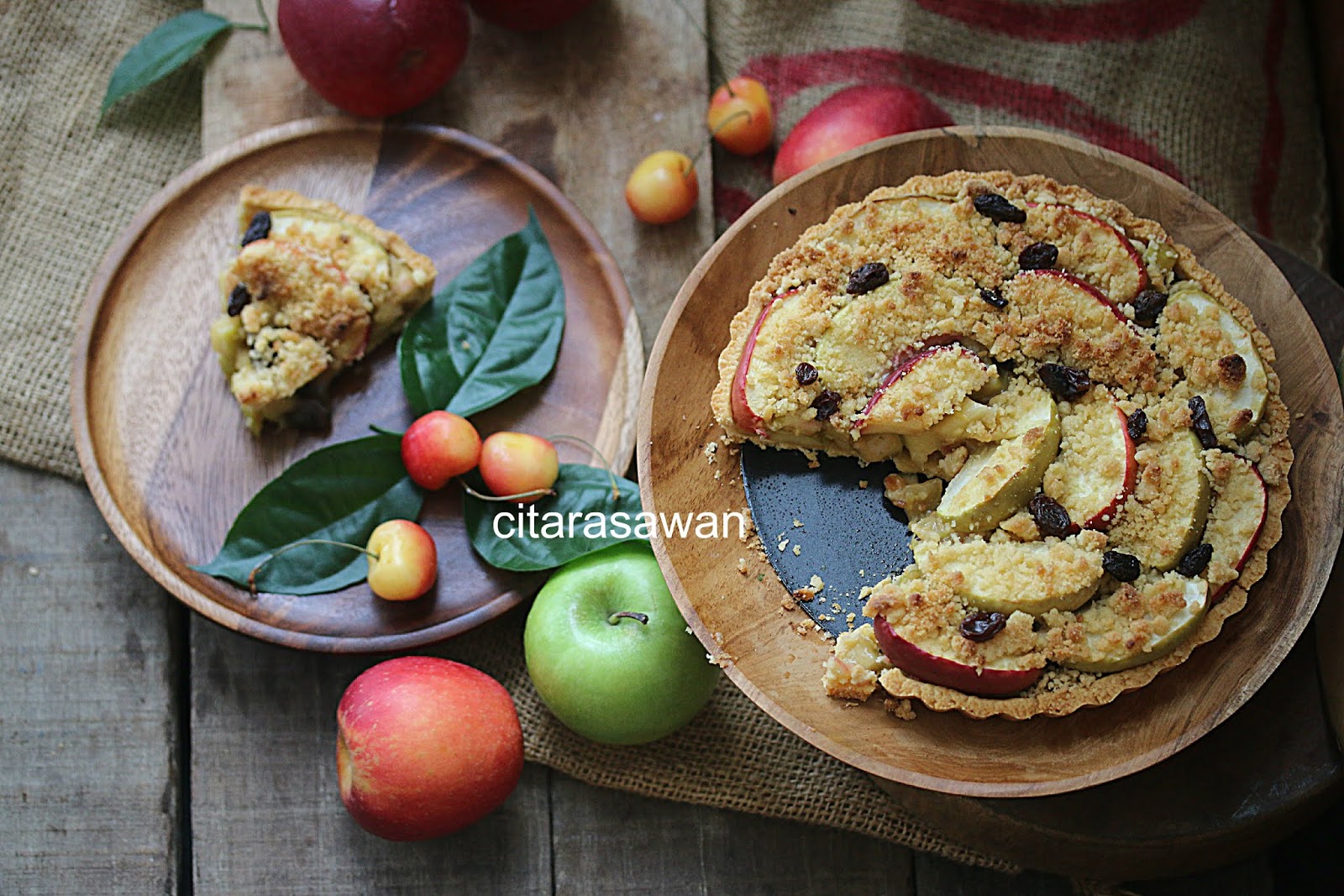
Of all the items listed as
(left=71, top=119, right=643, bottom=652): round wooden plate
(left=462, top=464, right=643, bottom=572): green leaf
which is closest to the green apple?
(left=462, top=464, right=643, bottom=572): green leaf

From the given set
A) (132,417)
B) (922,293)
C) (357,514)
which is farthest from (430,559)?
(922,293)

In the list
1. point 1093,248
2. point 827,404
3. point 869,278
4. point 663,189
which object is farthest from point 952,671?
point 663,189

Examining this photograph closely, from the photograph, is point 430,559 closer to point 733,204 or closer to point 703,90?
point 733,204

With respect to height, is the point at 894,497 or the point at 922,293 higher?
the point at 922,293

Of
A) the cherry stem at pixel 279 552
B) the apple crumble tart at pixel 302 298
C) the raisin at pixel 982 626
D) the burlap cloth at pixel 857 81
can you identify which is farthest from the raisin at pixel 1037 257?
the cherry stem at pixel 279 552

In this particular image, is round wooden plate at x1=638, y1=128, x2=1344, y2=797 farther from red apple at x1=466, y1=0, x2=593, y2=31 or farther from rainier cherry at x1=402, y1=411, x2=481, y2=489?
red apple at x1=466, y1=0, x2=593, y2=31

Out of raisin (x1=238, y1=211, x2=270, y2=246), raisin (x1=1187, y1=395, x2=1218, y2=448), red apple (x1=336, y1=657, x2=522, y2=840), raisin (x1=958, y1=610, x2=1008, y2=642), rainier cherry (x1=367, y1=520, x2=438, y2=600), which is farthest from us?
raisin (x1=238, y1=211, x2=270, y2=246)

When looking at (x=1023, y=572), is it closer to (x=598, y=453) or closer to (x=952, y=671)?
(x=952, y=671)
